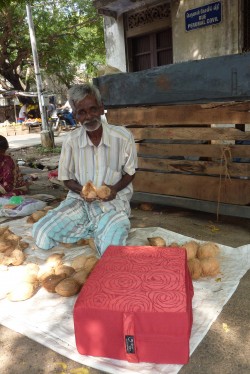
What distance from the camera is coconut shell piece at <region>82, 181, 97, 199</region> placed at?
8.95 ft

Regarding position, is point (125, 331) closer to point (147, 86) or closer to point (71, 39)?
point (147, 86)

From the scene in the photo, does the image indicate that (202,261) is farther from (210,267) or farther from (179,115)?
(179,115)

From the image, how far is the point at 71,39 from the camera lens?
15383mm

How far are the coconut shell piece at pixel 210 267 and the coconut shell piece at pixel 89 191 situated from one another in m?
0.98

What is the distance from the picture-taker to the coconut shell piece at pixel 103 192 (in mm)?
2707

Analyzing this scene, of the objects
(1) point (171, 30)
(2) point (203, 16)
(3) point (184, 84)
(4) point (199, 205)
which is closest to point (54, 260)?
(4) point (199, 205)

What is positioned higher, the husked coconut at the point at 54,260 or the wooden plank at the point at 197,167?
the wooden plank at the point at 197,167

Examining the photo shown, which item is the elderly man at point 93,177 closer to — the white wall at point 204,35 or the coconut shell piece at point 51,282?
the coconut shell piece at point 51,282

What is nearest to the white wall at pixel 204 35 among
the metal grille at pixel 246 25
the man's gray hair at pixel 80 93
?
the metal grille at pixel 246 25

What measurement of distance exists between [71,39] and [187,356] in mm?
15884

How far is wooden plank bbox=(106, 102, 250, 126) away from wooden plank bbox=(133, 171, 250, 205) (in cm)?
55

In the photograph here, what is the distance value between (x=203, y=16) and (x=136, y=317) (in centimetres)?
594

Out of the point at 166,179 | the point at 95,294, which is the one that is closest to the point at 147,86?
the point at 166,179

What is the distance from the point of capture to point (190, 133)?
3.37 metres
